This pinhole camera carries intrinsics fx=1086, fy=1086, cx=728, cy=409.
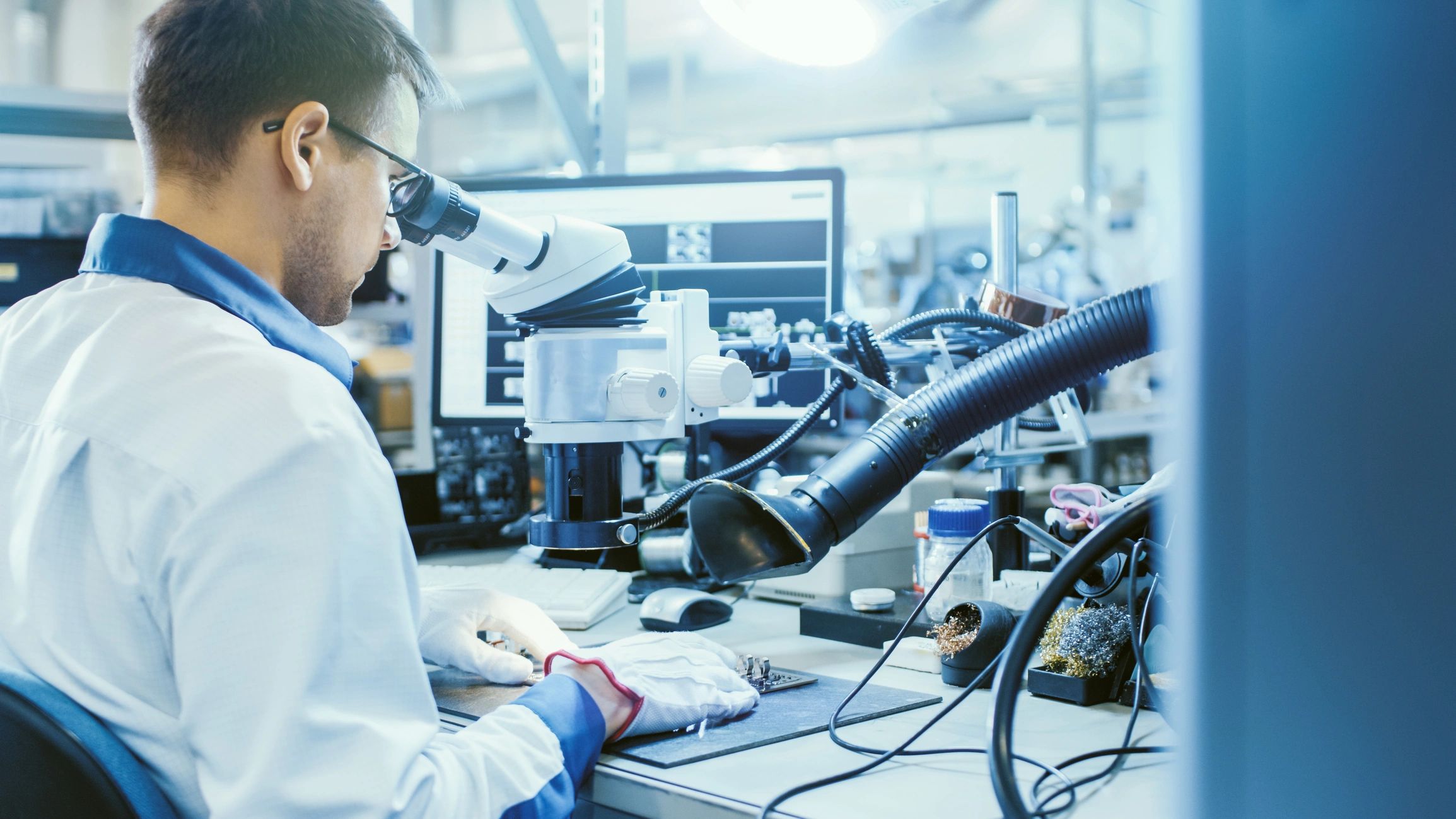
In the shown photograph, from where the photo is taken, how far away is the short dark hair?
0.81 m

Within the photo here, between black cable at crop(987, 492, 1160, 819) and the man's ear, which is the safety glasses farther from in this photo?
black cable at crop(987, 492, 1160, 819)

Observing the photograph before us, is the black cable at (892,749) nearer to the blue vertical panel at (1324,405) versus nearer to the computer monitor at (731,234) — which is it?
the blue vertical panel at (1324,405)

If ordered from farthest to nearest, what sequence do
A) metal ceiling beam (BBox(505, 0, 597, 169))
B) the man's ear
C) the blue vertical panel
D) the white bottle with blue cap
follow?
metal ceiling beam (BBox(505, 0, 597, 169)) < the white bottle with blue cap < the man's ear < the blue vertical panel

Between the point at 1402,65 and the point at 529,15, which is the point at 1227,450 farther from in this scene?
the point at 529,15

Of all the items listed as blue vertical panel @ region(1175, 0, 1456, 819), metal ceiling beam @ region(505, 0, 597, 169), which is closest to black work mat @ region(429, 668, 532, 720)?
blue vertical panel @ region(1175, 0, 1456, 819)

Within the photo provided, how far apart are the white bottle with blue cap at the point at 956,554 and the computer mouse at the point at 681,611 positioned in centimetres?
25

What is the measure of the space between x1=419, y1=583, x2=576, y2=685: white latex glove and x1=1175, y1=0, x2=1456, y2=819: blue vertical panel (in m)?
0.74

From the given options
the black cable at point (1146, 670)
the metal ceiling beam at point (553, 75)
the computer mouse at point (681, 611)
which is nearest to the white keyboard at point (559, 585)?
the computer mouse at point (681, 611)

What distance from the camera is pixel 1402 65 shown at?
1.10ft

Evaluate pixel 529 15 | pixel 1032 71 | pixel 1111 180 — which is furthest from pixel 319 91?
pixel 1111 180

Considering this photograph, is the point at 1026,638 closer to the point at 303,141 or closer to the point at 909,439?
the point at 909,439

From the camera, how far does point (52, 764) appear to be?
558 millimetres

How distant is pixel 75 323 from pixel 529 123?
5762 mm

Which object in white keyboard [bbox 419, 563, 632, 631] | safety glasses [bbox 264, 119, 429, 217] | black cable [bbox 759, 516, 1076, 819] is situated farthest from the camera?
white keyboard [bbox 419, 563, 632, 631]
